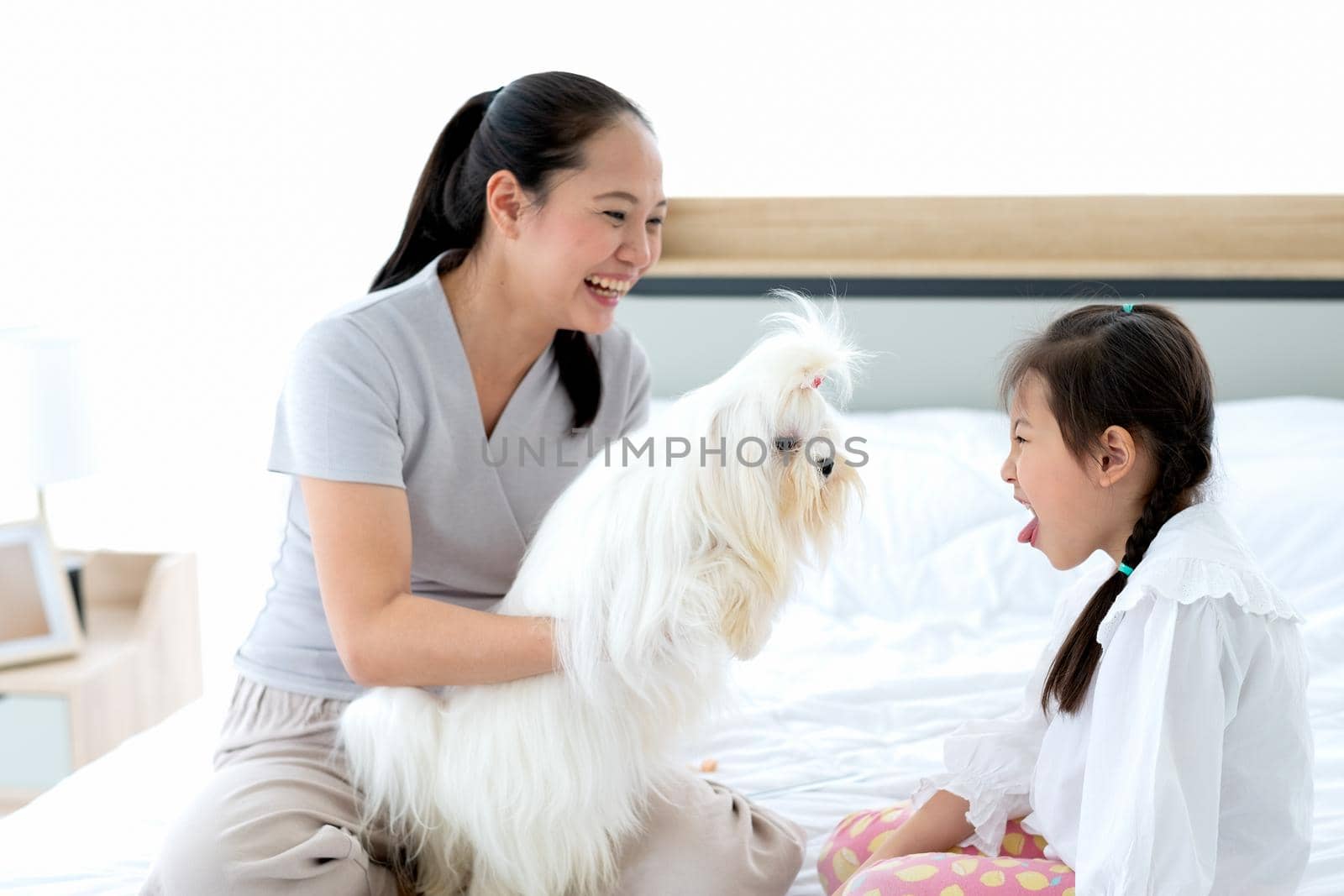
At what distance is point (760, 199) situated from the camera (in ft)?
9.08

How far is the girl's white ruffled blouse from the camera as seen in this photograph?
0.96 m

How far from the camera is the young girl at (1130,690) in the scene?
979mm

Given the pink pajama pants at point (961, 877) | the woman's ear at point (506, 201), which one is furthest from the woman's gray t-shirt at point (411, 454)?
the pink pajama pants at point (961, 877)

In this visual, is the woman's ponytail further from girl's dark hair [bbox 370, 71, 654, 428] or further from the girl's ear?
the girl's ear

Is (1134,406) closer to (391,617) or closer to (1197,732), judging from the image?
(1197,732)

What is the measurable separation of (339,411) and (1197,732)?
3.20 ft

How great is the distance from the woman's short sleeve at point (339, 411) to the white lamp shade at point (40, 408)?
1.17m

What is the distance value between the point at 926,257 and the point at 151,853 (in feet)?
6.88

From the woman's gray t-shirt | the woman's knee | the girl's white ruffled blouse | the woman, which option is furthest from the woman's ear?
the girl's white ruffled blouse

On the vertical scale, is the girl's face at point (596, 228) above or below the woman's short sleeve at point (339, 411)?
above

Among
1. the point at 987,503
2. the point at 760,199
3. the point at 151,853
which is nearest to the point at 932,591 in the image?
the point at 987,503

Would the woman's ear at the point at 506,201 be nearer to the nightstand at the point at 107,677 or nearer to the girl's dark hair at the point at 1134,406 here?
the girl's dark hair at the point at 1134,406

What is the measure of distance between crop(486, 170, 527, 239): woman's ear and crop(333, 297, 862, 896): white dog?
392 mm

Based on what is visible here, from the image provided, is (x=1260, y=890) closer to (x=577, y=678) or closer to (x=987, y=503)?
(x=577, y=678)
